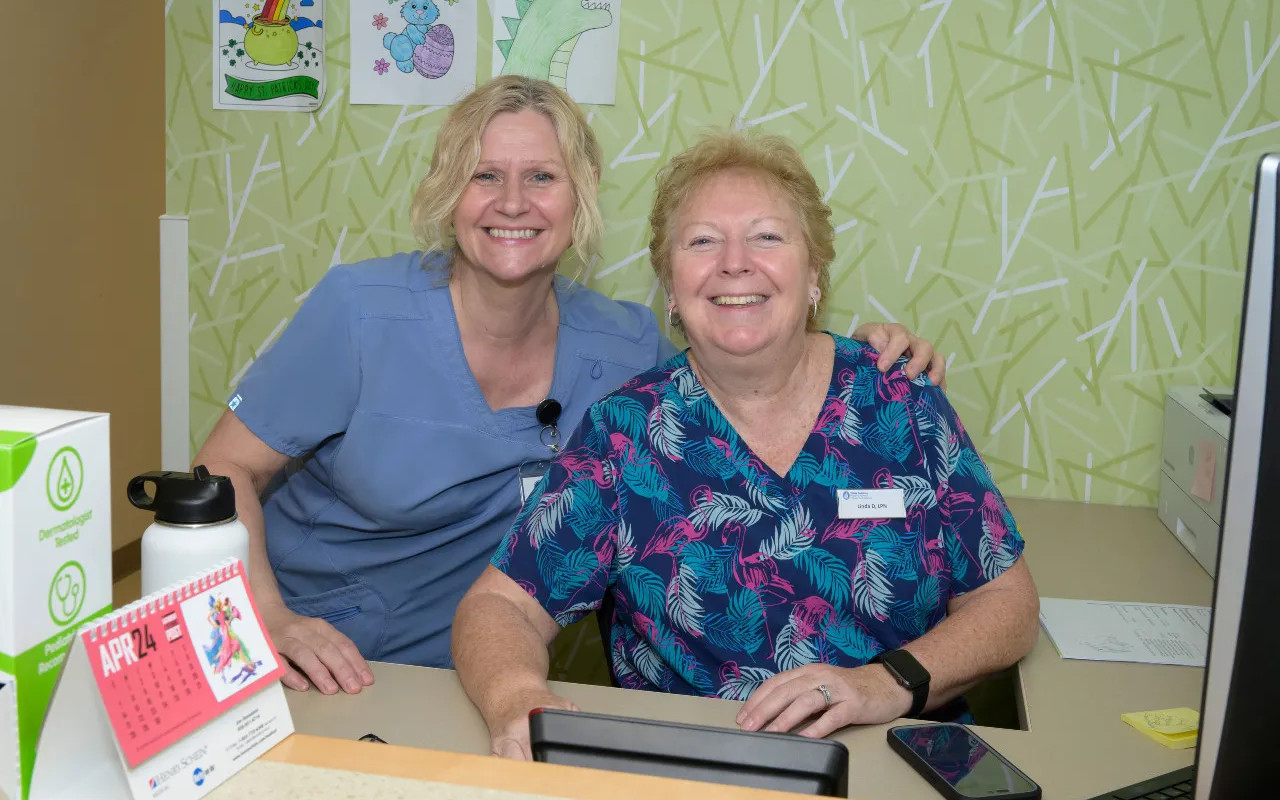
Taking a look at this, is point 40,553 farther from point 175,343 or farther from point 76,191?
point 76,191

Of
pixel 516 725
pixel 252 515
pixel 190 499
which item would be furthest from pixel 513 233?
pixel 190 499

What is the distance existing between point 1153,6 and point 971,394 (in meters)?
0.88

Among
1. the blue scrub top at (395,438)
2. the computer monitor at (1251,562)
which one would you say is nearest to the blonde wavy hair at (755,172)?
the blue scrub top at (395,438)

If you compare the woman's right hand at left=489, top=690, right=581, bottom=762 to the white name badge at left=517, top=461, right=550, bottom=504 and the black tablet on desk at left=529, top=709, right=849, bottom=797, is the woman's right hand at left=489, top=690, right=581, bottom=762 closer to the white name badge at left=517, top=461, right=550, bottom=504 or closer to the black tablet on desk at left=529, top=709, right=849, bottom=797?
the black tablet on desk at left=529, top=709, right=849, bottom=797

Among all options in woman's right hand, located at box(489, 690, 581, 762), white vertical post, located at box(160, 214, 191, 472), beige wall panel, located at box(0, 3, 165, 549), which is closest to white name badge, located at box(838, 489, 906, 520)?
woman's right hand, located at box(489, 690, 581, 762)

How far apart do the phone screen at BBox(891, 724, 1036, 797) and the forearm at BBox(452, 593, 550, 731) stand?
46cm

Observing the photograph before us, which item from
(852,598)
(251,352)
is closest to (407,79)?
(251,352)

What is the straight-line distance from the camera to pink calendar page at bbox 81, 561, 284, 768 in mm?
761

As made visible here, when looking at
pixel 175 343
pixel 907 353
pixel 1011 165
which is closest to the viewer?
pixel 907 353

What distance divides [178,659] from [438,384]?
46.8 inches

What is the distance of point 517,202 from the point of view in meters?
1.97

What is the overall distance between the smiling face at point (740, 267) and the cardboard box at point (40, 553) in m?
1.02

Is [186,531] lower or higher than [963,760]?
higher

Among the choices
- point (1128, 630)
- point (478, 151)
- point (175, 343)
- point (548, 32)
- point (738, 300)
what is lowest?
point (1128, 630)
